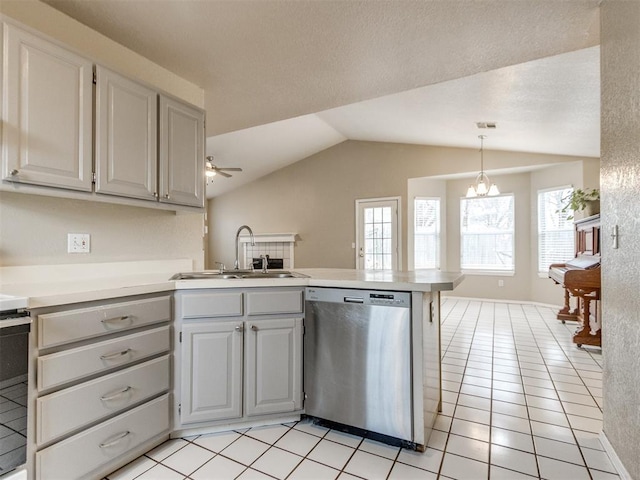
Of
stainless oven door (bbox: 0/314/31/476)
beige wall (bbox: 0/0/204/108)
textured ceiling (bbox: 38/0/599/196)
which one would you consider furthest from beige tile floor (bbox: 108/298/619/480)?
textured ceiling (bbox: 38/0/599/196)

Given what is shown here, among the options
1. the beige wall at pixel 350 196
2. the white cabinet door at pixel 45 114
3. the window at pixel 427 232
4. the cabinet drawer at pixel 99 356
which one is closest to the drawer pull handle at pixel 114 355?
the cabinet drawer at pixel 99 356

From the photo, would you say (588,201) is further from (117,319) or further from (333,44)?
(117,319)

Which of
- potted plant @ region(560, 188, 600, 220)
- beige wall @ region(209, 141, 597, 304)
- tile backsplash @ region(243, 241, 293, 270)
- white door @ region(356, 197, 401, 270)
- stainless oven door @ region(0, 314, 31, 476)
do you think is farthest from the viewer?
tile backsplash @ region(243, 241, 293, 270)

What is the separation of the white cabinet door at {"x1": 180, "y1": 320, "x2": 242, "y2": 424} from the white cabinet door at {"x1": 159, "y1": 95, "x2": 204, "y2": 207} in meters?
0.87

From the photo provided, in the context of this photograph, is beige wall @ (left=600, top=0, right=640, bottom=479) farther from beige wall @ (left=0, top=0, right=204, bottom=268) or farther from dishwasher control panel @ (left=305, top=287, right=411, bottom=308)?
beige wall @ (left=0, top=0, right=204, bottom=268)

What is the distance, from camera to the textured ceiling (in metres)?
1.71

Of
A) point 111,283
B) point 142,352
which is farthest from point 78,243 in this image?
point 142,352

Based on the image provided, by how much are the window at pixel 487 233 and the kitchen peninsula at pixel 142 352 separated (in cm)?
491

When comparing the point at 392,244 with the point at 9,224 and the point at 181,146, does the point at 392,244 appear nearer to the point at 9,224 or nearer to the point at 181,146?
the point at 181,146

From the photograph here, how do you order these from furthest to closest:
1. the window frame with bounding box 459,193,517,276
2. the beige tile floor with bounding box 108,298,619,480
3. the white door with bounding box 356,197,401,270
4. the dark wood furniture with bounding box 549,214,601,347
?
the white door with bounding box 356,197,401,270, the window frame with bounding box 459,193,517,276, the dark wood furniture with bounding box 549,214,601,347, the beige tile floor with bounding box 108,298,619,480

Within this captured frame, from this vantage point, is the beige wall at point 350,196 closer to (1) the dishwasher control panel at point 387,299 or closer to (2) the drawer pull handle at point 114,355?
(1) the dishwasher control panel at point 387,299

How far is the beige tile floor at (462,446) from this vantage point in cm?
155

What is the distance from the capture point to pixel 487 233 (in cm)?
635

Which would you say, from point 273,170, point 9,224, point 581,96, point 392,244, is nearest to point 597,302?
point 581,96
